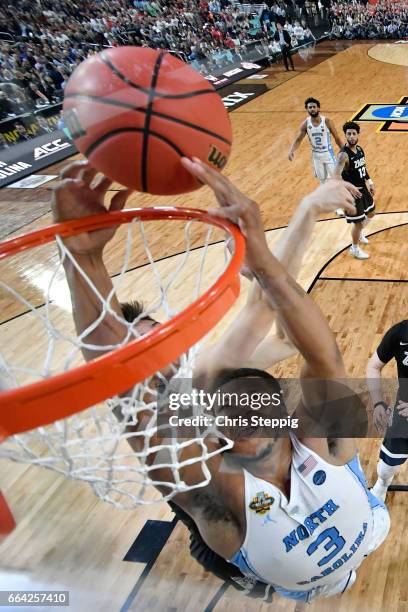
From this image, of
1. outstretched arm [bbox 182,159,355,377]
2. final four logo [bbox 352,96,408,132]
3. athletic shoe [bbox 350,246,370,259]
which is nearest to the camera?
outstretched arm [bbox 182,159,355,377]

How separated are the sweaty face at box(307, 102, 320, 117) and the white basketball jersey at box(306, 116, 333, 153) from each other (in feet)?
0.16

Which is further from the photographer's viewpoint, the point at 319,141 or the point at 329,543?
the point at 319,141

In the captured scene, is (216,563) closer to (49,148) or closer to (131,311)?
(131,311)

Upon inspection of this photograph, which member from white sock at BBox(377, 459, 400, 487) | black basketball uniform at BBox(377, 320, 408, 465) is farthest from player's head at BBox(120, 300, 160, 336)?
white sock at BBox(377, 459, 400, 487)

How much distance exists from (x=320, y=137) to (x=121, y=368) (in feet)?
9.69

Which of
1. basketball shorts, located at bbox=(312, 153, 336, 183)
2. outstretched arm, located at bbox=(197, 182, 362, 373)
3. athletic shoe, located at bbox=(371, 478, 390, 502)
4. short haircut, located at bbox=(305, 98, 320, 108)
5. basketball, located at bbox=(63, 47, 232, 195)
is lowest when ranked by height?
athletic shoe, located at bbox=(371, 478, 390, 502)

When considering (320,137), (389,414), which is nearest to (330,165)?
(320,137)

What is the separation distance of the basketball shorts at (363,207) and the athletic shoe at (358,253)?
21 centimetres

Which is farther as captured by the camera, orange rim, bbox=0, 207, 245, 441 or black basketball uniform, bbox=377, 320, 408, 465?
black basketball uniform, bbox=377, 320, 408, 465

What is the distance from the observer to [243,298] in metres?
1.60

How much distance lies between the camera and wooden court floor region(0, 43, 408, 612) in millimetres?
2125

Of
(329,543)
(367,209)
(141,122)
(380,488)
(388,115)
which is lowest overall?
(380,488)

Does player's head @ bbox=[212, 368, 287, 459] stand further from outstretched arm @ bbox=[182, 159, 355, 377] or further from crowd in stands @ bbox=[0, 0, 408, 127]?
crowd in stands @ bbox=[0, 0, 408, 127]

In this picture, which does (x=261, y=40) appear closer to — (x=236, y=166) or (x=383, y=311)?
(x=236, y=166)
